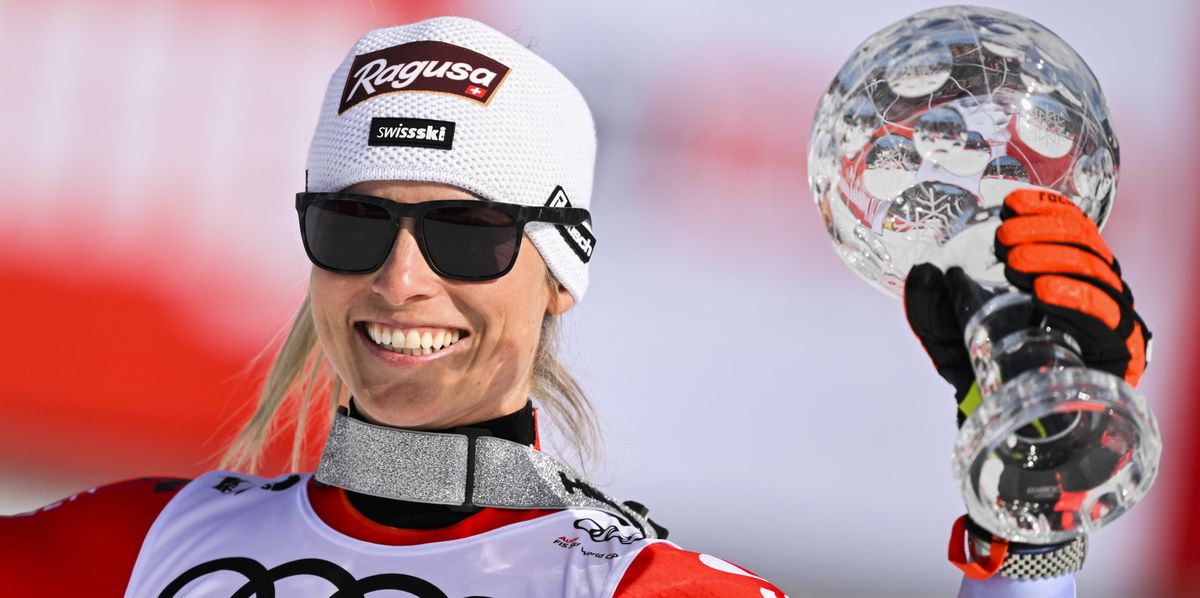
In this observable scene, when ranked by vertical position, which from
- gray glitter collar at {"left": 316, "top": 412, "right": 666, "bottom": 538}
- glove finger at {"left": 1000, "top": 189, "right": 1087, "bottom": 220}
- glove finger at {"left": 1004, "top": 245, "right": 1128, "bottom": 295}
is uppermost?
glove finger at {"left": 1000, "top": 189, "right": 1087, "bottom": 220}

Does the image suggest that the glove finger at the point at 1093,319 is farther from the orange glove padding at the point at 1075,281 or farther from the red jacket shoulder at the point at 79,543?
the red jacket shoulder at the point at 79,543

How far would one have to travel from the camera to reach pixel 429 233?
1972mm

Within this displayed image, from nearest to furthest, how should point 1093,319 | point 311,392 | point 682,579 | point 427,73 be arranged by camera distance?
1. point 1093,319
2. point 682,579
3. point 427,73
4. point 311,392

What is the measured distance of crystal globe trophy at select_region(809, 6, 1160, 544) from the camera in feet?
4.31

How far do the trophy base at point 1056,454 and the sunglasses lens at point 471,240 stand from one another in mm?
884

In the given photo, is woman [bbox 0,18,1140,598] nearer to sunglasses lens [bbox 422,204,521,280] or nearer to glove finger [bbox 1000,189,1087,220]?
sunglasses lens [bbox 422,204,521,280]

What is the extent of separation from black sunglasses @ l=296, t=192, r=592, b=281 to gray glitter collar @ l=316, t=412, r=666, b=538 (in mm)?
266

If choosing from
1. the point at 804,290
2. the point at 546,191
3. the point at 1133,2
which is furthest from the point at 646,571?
the point at 1133,2

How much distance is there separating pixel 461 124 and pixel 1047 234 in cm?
98

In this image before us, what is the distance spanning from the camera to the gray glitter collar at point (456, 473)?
2.02 meters

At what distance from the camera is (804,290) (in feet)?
17.0

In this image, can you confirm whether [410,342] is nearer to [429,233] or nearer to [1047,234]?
[429,233]

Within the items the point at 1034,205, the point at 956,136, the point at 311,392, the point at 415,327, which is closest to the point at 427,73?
the point at 415,327

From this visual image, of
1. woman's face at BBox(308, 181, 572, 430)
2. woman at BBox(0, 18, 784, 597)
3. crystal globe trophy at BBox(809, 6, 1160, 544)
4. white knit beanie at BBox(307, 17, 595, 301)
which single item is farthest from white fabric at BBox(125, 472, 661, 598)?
crystal globe trophy at BBox(809, 6, 1160, 544)
